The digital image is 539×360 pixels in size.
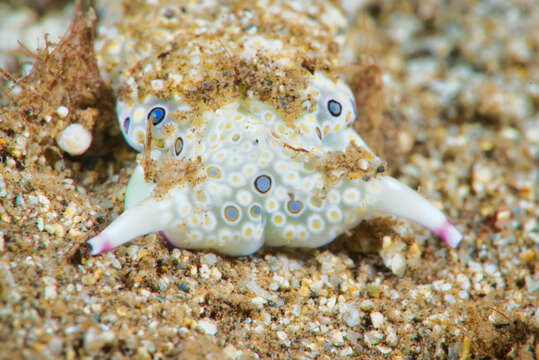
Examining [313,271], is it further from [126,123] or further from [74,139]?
[74,139]

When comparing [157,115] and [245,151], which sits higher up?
[157,115]

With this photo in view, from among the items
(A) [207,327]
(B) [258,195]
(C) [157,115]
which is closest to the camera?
(A) [207,327]

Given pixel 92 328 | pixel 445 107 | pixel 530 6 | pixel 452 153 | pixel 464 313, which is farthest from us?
pixel 530 6

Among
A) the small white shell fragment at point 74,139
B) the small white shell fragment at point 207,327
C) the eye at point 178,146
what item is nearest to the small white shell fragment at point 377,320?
the small white shell fragment at point 207,327

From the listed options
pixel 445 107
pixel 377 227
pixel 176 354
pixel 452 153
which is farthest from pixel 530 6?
pixel 176 354

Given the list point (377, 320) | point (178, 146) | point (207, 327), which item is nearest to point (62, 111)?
point (178, 146)

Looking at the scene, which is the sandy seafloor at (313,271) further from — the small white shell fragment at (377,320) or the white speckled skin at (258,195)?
the white speckled skin at (258,195)

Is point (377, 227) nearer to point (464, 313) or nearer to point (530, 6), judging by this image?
point (464, 313)
